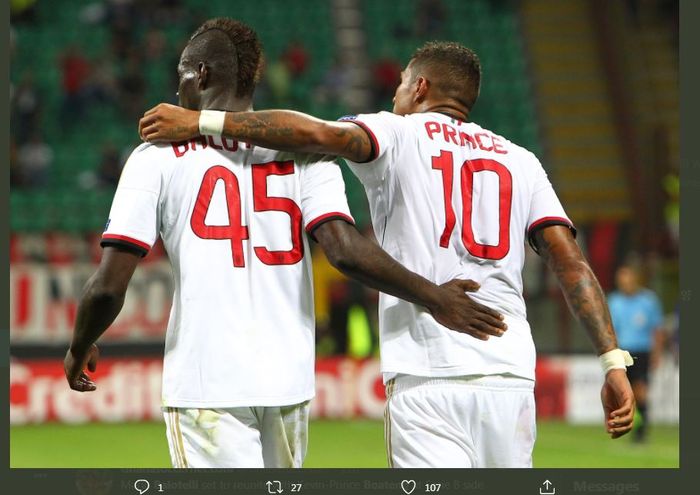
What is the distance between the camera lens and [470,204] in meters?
4.15

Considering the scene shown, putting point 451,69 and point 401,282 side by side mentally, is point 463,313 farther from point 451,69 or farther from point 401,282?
point 451,69

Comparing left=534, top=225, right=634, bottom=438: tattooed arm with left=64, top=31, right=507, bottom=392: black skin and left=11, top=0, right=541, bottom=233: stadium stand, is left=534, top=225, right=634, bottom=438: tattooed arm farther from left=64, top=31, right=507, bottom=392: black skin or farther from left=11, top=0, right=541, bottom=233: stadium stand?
left=11, top=0, right=541, bottom=233: stadium stand

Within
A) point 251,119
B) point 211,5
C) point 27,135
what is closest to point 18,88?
point 27,135

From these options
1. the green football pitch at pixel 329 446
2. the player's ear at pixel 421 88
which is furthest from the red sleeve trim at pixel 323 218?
the green football pitch at pixel 329 446

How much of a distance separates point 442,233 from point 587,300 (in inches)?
25.6

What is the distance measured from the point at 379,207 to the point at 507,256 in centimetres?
51
